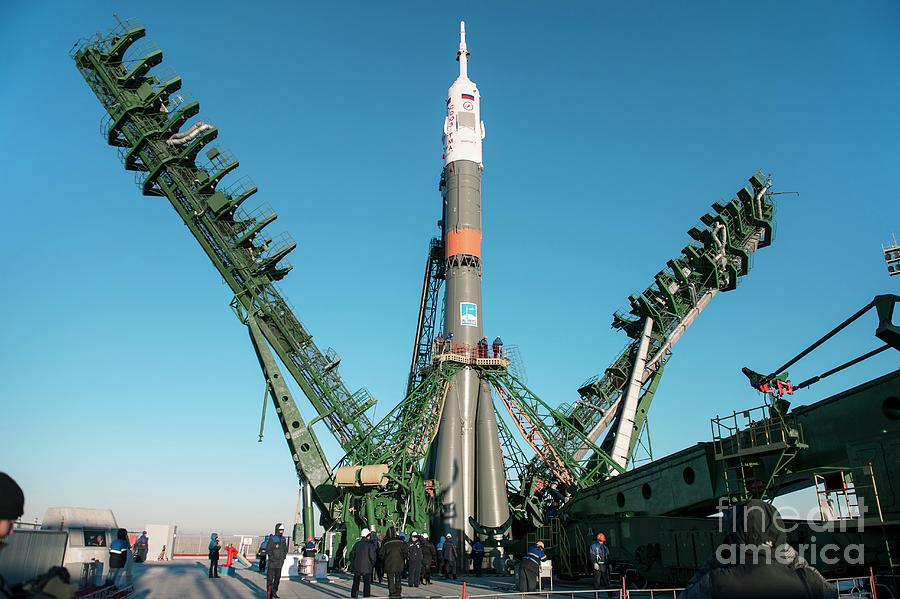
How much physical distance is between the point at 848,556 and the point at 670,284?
25.0 metres

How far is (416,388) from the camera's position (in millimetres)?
33250

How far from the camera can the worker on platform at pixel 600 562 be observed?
1730 cm

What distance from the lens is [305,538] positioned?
31.3 metres

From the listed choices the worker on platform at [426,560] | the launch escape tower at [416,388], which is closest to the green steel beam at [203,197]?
the launch escape tower at [416,388]

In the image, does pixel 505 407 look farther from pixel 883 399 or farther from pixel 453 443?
pixel 883 399

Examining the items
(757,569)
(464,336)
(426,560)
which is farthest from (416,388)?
(757,569)

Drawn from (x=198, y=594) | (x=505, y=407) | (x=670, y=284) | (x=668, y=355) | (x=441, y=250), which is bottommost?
(x=198, y=594)

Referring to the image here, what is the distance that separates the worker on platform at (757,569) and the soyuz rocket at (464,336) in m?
26.9

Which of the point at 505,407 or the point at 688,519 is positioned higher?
the point at 505,407

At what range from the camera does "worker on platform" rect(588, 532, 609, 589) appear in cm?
1730

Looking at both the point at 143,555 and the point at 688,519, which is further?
the point at 143,555

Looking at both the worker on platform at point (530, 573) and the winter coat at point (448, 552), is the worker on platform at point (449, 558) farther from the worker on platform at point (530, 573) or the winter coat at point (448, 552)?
the worker on platform at point (530, 573)

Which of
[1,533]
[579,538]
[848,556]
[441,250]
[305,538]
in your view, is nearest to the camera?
[1,533]

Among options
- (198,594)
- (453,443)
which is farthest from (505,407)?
(198,594)
